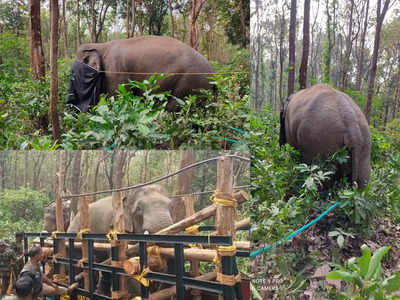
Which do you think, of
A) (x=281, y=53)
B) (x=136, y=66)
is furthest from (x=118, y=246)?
(x=281, y=53)

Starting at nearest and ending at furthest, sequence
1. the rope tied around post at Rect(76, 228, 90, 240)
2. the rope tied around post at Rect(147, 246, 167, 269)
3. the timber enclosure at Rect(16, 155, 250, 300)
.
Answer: the timber enclosure at Rect(16, 155, 250, 300)
the rope tied around post at Rect(147, 246, 167, 269)
the rope tied around post at Rect(76, 228, 90, 240)

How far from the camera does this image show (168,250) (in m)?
1.32

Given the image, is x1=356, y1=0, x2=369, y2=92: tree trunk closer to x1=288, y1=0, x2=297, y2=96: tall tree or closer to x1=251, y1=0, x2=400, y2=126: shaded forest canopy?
x1=251, y1=0, x2=400, y2=126: shaded forest canopy

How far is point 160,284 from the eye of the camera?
134 centimetres

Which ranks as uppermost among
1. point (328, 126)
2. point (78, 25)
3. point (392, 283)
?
point (78, 25)

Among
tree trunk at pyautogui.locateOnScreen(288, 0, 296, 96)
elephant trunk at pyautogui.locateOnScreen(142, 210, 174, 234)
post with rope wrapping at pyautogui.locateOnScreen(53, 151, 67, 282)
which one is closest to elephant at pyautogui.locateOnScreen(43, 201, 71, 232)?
post with rope wrapping at pyautogui.locateOnScreen(53, 151, 67, 282)

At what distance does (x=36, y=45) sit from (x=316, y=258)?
1.16 metres

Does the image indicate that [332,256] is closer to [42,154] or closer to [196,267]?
[196,267]

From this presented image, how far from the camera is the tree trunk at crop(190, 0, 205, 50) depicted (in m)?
1.14

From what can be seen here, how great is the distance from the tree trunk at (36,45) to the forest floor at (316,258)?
912 mm

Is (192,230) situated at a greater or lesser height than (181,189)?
lesser

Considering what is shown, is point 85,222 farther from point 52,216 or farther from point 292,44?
point 292,44

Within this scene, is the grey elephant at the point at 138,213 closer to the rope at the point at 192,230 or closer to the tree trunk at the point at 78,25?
the rope at the point at 192,230

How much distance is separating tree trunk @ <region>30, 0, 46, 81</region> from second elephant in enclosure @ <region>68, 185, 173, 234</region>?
49cm
